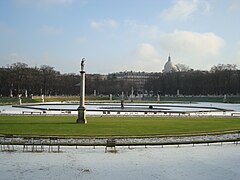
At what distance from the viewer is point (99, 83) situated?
531ft

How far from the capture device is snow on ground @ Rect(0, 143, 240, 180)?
42.6ft

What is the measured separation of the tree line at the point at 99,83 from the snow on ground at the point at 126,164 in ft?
307

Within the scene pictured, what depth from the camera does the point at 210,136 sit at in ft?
76.7

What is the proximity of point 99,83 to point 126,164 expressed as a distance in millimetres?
147411

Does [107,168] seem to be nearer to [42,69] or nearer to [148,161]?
[148,161]

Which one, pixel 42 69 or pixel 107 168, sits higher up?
pixel 42 69

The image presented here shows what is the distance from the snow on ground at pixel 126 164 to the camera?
13.0 metres

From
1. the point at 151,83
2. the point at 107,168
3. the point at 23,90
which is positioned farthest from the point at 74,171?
the point at 151,83

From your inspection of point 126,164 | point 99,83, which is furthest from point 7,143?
point 99,83

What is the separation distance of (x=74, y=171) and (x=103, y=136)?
8.72 meters

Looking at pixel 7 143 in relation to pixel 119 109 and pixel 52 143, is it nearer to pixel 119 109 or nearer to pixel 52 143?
pixel 52 143

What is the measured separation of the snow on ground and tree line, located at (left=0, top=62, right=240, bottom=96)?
307ft

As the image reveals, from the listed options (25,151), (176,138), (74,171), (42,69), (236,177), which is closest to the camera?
(236,177)

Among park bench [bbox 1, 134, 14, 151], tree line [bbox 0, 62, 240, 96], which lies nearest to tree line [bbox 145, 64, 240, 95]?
tree line [bbox 0, 62, 240, 96]
